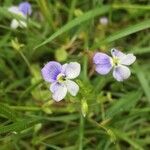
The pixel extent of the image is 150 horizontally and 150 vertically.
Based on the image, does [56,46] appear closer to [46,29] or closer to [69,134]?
[46,29]

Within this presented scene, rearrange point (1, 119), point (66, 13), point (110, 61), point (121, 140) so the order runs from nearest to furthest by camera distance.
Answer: point (110, 61)
point (1, 119)
point (121, 140)
point (66, 13)

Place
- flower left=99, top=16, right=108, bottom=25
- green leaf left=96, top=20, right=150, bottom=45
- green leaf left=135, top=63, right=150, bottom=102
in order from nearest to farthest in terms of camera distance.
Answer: green leaf left=96, top=20, right=150, bottom=45 → green leaf left=135, top=63, right=150, bottom=102 → flower left=99, top=16, right=108, bottom=25

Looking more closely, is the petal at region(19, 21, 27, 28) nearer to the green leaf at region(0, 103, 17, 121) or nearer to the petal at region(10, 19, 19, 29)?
the petal at region(10, 19, 19, 29)

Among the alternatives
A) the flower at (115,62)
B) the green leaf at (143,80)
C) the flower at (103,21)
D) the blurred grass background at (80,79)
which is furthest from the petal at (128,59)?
the flower at (103,21)

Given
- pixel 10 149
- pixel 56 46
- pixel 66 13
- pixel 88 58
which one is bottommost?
pixel 10 149

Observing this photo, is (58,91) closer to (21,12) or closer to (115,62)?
(115,62)

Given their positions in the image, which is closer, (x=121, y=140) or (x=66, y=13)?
(x=121, y=140)

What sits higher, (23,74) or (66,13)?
(66,13)

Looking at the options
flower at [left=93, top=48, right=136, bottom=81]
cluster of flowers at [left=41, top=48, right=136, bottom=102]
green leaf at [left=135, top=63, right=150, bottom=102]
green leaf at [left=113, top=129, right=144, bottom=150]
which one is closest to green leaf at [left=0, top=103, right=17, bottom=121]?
cluster of flowers at [left=41, top=48, right=136, bottom=102]

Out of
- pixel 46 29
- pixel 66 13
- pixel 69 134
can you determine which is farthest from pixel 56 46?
pixel 69 134

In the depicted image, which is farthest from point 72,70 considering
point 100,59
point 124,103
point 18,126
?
point 124,103
